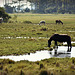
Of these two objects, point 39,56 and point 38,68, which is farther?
point 39,56

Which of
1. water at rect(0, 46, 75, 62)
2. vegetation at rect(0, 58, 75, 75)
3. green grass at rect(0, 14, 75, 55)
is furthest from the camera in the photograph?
green grass at rect(0, 14, 75, 55)

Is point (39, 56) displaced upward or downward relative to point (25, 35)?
upward

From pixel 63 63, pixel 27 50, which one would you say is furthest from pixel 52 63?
pixel 27 50

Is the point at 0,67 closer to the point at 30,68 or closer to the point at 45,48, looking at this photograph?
the point at 30,68

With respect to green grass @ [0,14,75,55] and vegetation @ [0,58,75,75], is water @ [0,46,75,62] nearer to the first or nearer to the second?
green grass @ [0,14,75,55]

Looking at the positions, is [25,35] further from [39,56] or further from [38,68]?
[38,68]

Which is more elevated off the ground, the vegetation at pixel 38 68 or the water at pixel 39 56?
the vegetation at pixel 38 68

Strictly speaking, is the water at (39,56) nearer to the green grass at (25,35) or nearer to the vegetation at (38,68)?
the green grass at (25,35)

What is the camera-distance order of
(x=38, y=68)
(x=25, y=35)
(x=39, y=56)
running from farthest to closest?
1. (x=25, y=35)
2. (x=39, y=56)
3. (x=38, y=68)

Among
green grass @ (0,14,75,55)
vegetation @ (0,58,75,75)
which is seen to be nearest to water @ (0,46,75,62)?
green grass @ (0,14,75,55)

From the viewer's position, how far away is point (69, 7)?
189 meters

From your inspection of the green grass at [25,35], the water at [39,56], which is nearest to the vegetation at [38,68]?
the water at [39,56]

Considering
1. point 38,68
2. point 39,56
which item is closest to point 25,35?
point 39,56

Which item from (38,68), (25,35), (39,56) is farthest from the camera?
(25,35)
